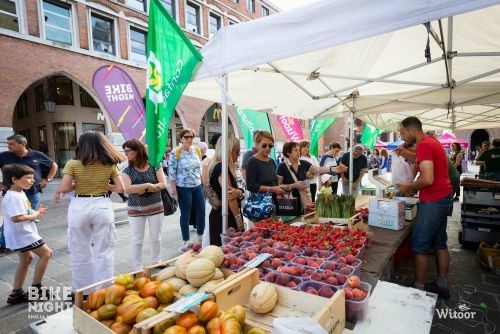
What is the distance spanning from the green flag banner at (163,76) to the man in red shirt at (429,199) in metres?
2.27

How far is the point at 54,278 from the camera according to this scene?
3.59 meters

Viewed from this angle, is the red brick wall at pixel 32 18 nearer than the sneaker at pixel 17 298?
No

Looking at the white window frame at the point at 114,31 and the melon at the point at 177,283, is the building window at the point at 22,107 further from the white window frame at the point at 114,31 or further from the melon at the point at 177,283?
the melon at the point at 177,283

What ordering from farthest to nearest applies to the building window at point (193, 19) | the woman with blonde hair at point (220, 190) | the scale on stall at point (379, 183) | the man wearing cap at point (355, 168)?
the building window at point (193, 19) → the man wearing cap at point (355, 168) → the scale on stall at point (379, 183) → the woman with blonde hair at point (220, 190)

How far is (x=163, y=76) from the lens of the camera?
249cm

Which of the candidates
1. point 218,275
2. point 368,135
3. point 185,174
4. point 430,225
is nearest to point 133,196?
point 185,174

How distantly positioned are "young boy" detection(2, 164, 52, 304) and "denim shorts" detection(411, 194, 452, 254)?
3904 millimetres

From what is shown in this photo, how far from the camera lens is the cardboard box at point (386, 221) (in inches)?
119

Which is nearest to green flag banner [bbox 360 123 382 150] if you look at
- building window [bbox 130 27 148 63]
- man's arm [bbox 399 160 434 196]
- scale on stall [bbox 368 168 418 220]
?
scale on stall [bbox 368 168 418 220]

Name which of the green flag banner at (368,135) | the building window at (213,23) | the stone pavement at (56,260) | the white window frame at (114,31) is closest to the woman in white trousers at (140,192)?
the stone pavement at (56,260)

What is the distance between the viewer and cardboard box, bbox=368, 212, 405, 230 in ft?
9.95

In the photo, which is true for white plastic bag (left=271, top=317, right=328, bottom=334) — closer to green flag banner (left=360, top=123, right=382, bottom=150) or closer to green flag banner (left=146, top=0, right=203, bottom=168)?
green flag banner (left=146, top=0, right=203, bottom=168)

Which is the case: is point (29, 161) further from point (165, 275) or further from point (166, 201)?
point (165, 275)

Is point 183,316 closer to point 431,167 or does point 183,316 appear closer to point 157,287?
point 157,287
